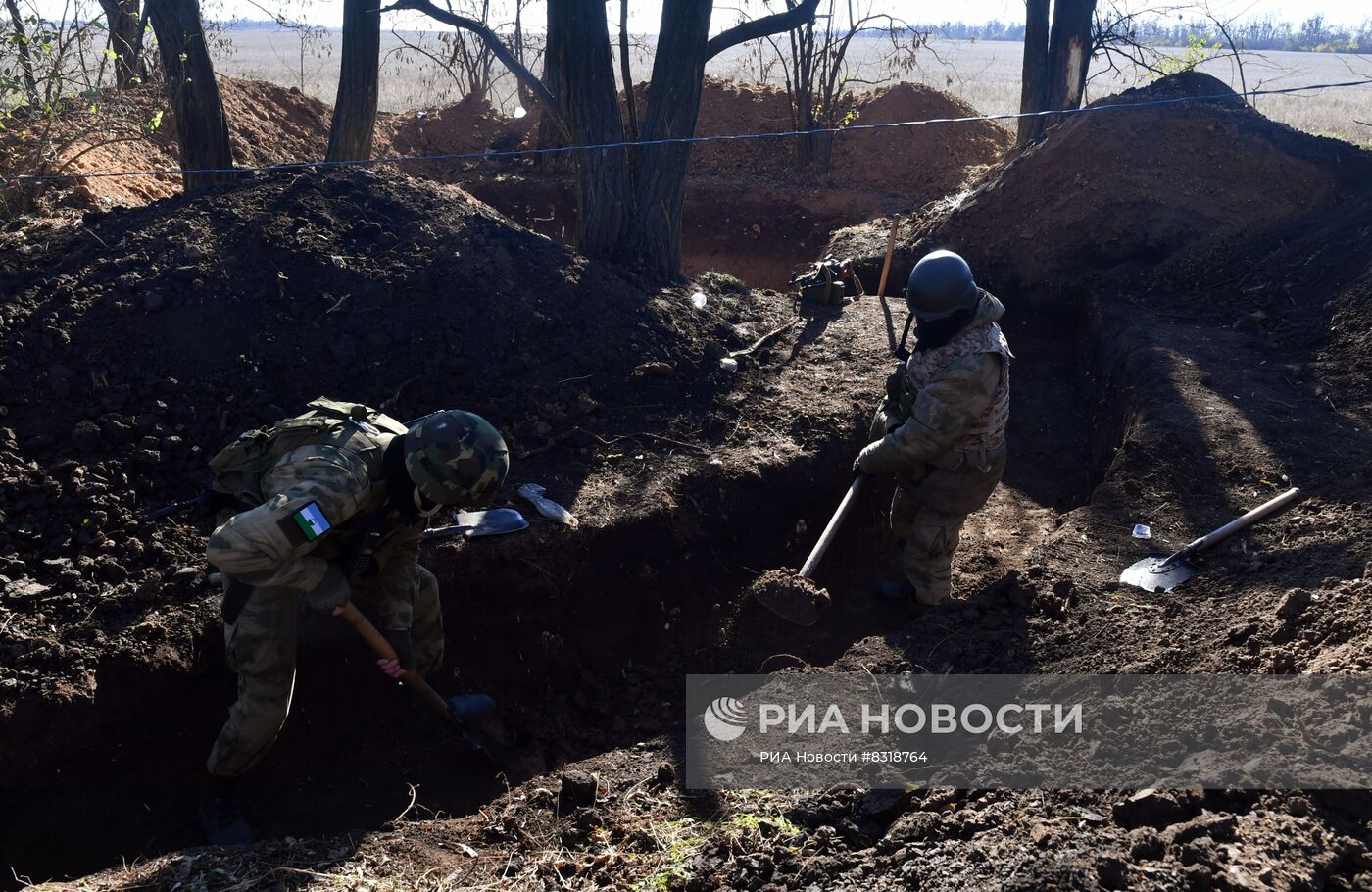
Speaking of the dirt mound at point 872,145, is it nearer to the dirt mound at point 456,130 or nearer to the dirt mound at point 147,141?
the dirt mound at point 456,130

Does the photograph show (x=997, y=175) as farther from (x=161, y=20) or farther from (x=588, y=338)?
(x=161, y=20)

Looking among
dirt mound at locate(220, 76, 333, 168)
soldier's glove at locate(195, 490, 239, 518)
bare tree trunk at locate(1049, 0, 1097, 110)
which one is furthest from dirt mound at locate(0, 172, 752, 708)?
bare tree trunk at locate(1049, 0, 1097, 110)

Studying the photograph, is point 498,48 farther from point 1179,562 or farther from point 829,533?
point 1179,562

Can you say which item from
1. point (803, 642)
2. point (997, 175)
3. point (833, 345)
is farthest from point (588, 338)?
point (997, 175)

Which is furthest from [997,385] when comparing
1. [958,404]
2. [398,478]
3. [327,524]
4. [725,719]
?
[327,524]

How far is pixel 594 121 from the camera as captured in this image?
7.65 meters

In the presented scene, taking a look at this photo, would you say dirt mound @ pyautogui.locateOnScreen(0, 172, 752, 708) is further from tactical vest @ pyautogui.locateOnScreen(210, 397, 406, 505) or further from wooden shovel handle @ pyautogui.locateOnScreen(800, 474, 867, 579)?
wooden shovel handle @ pyautogui.locateOnScreen(800, 474, 867, 579)

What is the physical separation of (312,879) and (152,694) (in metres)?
1.49

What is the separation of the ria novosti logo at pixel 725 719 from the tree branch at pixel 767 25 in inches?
211

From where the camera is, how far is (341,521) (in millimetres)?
3672

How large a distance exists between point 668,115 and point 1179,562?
531 cm

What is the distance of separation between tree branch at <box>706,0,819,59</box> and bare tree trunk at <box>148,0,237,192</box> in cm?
391

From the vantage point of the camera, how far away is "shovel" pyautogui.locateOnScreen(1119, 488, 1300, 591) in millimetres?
4566

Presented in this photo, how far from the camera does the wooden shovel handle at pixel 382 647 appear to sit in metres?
3.74
